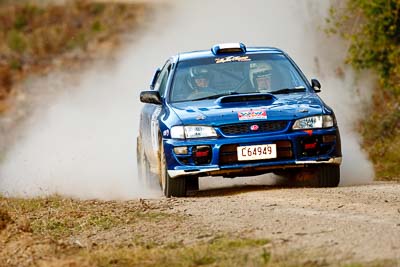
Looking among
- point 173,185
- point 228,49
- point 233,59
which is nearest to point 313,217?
point 173,185

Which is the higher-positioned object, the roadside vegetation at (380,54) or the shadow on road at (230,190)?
the roadside vegetation at (380,54)

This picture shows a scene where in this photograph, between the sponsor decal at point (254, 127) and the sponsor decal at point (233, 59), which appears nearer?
the sponsor decal at point (254, 127)

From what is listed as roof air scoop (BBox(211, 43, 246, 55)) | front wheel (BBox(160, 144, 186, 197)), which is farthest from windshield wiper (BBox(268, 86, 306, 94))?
front wheel (BBox(160, 144, 186, 197))

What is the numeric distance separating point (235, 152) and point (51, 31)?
25940mm

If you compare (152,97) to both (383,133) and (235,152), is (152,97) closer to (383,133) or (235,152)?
(235,152)

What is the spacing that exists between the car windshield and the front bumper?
1.11m

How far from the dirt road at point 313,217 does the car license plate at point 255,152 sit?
0.34m

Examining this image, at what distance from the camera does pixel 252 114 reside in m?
13.2

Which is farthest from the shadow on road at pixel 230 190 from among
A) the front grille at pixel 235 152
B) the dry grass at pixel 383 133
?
the dry grass at pixel 383 133

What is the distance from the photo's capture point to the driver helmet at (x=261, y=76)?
14.3 metres

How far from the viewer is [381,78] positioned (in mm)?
22250

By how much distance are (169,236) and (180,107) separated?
12.1 feet

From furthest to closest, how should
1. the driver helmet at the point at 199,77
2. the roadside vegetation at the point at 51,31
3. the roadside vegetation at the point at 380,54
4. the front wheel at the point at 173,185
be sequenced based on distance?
the roadside vegetation at the point at 51,31 → the roadside vegetation at the point at 380,54 → the driver helmet at the point at 199,77 → the front wheel at the point at 173,185

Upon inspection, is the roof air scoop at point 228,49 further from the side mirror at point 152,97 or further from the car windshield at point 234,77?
the side mirror at point 152,97
